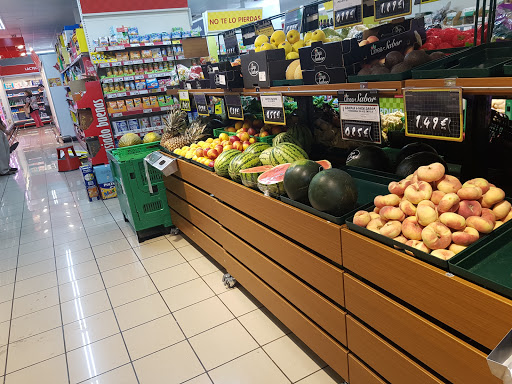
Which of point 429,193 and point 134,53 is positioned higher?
point 134,53

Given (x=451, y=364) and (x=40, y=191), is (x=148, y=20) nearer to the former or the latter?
(x=40, y=191)

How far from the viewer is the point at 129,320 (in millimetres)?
3092

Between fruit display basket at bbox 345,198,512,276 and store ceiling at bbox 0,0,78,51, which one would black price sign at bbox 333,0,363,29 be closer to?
fruit display basket at bbox 345,198,512,276

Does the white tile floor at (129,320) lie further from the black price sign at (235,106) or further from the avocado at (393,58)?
the avocado at (393,58)

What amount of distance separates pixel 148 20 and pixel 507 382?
7189mm

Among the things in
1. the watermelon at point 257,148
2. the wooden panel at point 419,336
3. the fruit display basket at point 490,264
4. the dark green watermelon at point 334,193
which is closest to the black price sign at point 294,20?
the watermelon at point 257,148

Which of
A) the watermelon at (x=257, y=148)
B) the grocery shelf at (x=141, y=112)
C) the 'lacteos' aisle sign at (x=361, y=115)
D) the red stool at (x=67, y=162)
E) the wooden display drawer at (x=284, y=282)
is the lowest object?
the red stool at (x=67, y=162)

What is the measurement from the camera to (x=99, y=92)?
20.8 ft

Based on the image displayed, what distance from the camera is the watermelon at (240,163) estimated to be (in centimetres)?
282

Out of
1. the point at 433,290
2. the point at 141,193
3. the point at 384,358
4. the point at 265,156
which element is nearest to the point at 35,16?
the point at 141,193

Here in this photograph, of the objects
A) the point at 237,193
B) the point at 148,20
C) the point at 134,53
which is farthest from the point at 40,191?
the point at 237,193

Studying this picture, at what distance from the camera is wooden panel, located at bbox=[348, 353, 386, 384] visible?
1876 mm

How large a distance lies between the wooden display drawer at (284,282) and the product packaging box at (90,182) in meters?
3.47

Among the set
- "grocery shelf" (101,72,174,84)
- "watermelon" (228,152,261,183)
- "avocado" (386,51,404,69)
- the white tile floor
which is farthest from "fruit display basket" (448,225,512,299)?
"grocery shelf" (101,72,174,84)
